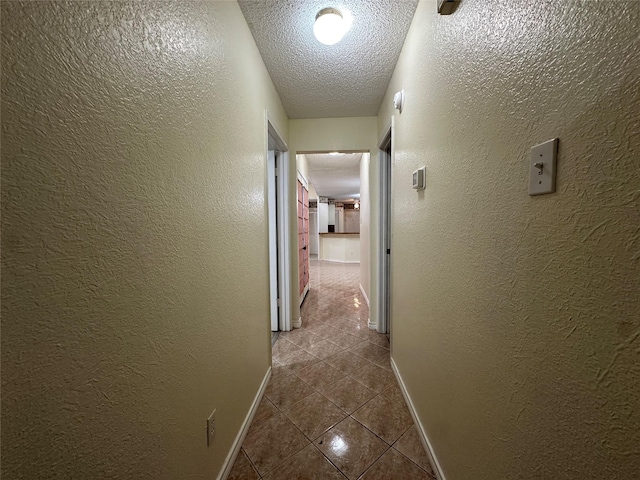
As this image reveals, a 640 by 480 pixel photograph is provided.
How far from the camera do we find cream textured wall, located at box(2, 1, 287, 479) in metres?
0.41

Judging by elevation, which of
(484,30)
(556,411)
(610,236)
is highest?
(484,30)

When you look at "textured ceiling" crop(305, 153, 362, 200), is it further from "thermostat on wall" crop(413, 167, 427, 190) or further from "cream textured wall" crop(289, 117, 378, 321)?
"thermostat on wall" crop(413, 167, 427, 190)

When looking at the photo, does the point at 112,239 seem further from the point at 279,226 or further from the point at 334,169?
the point at 334,169

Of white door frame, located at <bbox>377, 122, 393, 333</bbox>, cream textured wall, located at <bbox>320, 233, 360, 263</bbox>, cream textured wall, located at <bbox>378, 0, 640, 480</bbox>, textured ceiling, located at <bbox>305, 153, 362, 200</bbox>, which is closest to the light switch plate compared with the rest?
cream textured wall, located at <bbox>378, 0, 640, 480</bbox>

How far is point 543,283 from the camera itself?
0.56 m

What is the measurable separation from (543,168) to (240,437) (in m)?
1.70

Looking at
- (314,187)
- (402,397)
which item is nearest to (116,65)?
(402,397)

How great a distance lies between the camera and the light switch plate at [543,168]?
53cm

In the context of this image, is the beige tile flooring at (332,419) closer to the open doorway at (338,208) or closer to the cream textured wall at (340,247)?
the open doorway at (338,208)

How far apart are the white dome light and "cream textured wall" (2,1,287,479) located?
54 centimetres

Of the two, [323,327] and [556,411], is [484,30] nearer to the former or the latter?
[556,411]

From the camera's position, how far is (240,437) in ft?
4.28

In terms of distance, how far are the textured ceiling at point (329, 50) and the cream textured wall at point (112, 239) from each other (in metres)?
0.45

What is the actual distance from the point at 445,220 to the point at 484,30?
2.12ft
